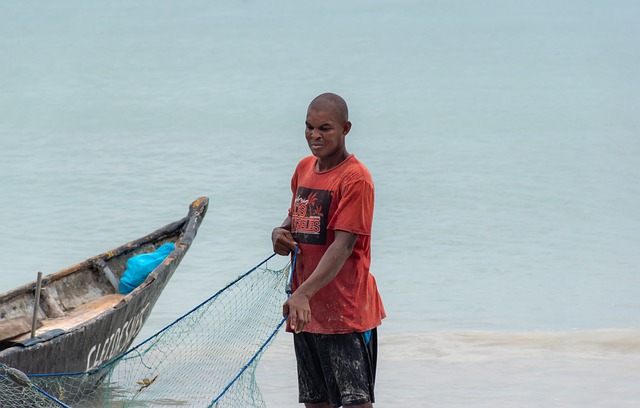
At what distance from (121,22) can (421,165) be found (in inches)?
447

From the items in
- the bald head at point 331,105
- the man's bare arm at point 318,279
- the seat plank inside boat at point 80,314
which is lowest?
the seat plank inside boat at point 80,314

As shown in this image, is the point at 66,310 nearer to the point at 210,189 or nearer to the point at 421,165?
the point at 210,189

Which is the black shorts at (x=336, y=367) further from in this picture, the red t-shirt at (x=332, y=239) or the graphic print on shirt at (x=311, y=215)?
the graphic print on shirt at (x=311, y=215)

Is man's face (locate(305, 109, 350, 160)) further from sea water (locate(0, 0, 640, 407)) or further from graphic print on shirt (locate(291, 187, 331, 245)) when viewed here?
sea water (locate(0, 0, 640, 407))

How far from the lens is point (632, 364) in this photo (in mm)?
5840

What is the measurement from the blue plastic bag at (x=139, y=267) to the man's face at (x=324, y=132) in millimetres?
2707

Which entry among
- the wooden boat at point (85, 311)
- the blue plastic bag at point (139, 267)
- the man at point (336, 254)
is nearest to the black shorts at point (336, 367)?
the man at point (336, 254)

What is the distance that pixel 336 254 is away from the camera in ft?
10.3

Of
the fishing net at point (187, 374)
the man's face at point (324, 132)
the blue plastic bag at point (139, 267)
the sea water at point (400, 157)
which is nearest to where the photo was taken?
the man's face at point (324, 132)

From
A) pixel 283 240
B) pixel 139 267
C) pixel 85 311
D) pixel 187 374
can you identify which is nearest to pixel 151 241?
pixel 139 267

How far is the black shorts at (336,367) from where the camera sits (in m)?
3.26

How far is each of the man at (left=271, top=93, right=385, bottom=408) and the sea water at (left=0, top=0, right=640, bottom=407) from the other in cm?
210

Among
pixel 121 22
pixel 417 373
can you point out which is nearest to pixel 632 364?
pixel 417 373

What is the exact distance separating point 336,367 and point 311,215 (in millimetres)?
453
